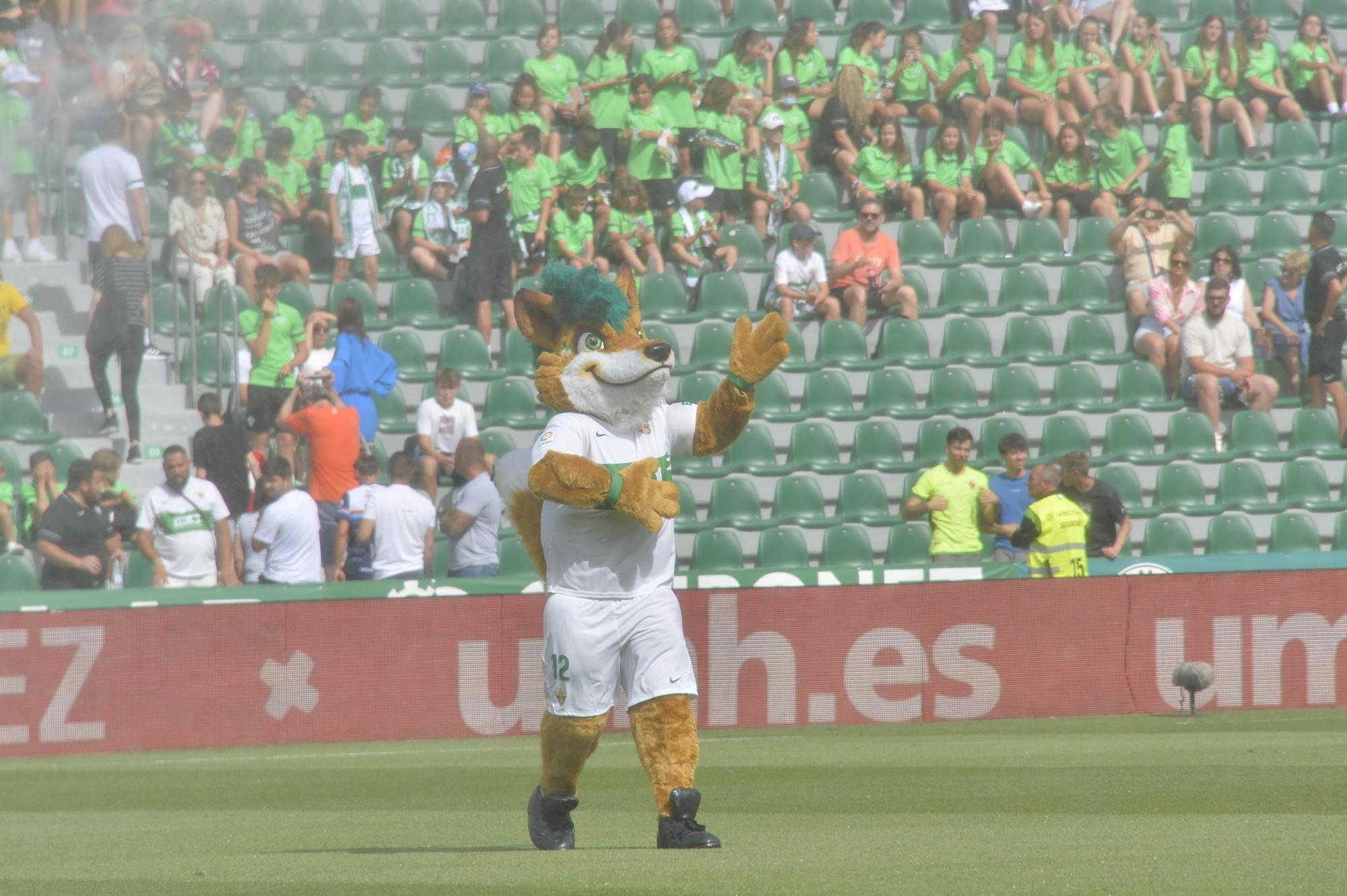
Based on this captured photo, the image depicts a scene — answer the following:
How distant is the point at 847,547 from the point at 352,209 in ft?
17.3

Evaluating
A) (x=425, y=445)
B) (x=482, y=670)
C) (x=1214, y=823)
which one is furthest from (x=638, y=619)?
(x=425, y=445)

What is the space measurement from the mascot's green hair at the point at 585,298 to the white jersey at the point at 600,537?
0.37 meters

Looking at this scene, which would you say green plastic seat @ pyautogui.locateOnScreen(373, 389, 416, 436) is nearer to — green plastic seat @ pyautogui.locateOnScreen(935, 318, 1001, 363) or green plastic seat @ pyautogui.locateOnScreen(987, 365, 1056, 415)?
green plastic seat @ pyautogui.locateOnScreen(935, 318, 1001, 363)

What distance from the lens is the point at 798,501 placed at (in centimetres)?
1420

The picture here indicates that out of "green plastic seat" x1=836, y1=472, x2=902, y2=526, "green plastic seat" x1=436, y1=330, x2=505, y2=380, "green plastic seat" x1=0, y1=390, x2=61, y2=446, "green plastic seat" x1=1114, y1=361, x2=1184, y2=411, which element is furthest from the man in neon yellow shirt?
"green plastic seat" x1=0, y1=390, x2=61, y2=446

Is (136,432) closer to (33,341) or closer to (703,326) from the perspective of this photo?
(33,341)

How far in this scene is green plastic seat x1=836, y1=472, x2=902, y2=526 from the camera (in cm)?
1422

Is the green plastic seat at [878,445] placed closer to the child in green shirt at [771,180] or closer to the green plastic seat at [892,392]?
the green plastic seat at [892,392]

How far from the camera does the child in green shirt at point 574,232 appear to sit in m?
14.8

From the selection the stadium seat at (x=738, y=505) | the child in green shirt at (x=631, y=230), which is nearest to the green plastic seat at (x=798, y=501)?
the stadium seat at (x=738, y=505)

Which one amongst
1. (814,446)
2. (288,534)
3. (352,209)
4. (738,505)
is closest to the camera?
(288,534)

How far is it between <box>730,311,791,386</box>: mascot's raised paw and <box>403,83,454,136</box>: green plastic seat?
11112 millimetres

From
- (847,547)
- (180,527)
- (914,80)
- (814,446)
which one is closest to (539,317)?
(180,527)

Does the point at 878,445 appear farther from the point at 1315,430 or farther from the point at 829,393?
the point at 1315,430
